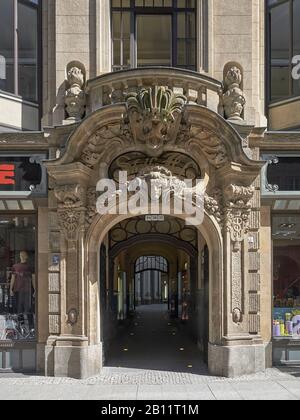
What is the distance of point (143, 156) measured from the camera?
1164 cm

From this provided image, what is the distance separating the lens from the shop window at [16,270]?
38.6ft

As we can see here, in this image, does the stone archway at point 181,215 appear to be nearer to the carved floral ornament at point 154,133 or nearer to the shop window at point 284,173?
the carved floral ornament at point 154,133

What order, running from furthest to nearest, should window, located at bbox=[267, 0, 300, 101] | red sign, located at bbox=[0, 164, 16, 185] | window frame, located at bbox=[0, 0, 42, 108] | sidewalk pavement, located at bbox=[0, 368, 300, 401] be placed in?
window, located at bbox=[267, 0, 300, 101]
window frame, located at bbox=[0, 0, 42, 108]
red sign, located at bbox=[0, 164, 16, 185]
sidewalk pavement, located at bbox=[0, 368, 300, 401]

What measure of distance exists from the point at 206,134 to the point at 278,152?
5.77 ft

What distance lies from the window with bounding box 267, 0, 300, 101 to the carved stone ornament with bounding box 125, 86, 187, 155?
261cm

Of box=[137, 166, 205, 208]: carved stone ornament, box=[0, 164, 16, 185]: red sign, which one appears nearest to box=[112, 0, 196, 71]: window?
box=[137, 166, 205, 208]: carved stone ornament

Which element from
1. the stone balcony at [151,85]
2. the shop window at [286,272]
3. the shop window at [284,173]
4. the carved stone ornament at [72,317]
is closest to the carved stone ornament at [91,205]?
the stone balcony at [151,85]

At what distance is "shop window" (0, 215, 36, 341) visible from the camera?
11.8m

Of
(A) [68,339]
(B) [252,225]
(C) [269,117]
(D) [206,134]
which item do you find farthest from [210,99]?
(A) [68,339]

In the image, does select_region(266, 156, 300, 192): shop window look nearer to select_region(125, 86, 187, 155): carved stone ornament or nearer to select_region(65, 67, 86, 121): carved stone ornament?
select_region(125, 86, 187, 155): carved stone ornament

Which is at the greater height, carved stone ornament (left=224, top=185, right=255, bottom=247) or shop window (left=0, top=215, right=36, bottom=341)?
carved stone ornament (left=224, top=185, right=255, bottom=247)

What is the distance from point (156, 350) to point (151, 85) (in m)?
7.02
